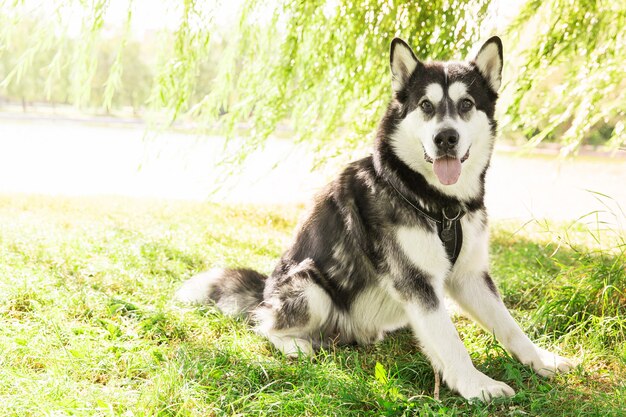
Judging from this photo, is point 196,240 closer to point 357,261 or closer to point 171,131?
point 171,131

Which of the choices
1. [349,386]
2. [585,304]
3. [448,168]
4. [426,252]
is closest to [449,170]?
[448,168]

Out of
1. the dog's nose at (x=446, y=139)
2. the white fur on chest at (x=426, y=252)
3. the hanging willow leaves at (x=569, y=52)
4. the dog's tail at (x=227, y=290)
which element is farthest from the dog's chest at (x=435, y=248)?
the hanging willow leaves at (x=569, y=52)

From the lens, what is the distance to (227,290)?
151 inches

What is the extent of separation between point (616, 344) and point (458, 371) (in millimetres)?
1036

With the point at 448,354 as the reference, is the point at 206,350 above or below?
below

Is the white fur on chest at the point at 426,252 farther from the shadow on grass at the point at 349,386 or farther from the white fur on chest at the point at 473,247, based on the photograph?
the shadow on grass at the point at 349,386

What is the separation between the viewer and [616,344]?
3.23 meters

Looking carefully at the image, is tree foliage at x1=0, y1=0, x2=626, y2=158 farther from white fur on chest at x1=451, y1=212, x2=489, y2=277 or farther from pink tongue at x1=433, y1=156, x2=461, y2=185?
pink tongue at x1=433, y1=156, x2=461, y2=185

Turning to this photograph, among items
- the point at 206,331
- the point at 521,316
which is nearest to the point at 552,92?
the point at 521,316

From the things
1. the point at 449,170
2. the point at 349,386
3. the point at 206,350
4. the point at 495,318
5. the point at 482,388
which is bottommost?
the point at 206,350

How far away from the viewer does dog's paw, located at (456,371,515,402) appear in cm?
273

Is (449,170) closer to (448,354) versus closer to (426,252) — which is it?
(426,252)

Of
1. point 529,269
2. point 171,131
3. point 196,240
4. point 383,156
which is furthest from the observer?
point 196,240

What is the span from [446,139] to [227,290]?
1.77 m
